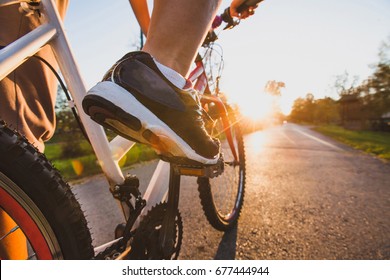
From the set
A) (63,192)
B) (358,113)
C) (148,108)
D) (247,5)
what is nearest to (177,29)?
(148,108)

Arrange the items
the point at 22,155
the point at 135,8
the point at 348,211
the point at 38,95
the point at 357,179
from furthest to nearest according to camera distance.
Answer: the point at 357,179 < the point at 348,211 < the point at 135,8 < the point at 38,95 < the point at 22,155

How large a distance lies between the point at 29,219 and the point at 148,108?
43cm

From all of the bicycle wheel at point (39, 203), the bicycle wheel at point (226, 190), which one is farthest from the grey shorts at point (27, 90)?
the bicycle wheel at point (226, 190)

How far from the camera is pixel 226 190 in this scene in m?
2.53

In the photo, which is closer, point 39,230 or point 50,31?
point 39,230

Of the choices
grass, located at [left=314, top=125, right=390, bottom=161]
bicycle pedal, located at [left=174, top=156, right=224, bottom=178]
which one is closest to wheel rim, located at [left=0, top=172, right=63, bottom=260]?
bicycle pedal, located at [left=174, top=156, right=224, bottom=178]

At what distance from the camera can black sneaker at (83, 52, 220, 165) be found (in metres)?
0.71

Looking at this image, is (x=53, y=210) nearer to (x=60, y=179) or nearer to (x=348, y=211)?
(x=60, y=179)

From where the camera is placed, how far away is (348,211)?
222 cm

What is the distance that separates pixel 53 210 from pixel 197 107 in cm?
51

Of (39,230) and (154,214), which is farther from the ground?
(39,230)

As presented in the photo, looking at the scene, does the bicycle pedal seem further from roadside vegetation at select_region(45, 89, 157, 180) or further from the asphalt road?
the asphalt road

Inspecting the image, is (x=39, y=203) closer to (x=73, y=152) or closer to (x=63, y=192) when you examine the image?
(x=63, y=192)
